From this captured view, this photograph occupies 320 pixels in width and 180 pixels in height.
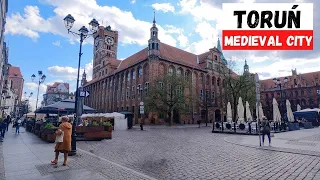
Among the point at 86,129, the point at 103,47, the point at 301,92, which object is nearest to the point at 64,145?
the point at 86,129

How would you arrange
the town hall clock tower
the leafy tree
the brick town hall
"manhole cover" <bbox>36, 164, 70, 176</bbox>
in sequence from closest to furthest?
"manhole cover" <bbox>36, 164, 70, 176</bbox>
the leafy tree
the brick town hall
the town hall clock tower

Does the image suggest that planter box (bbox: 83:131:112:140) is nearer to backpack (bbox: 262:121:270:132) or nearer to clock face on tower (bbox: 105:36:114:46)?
backpack (bbox: 262:121:270:132)

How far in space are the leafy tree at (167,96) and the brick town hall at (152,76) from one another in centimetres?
345

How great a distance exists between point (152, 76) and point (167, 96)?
237 inches

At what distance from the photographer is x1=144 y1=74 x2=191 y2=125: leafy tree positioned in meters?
36.4

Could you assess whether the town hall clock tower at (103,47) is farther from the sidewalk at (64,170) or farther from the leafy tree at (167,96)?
the sidewalk at (64,170)

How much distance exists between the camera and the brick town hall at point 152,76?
1690 inches

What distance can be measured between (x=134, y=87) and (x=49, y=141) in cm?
3292

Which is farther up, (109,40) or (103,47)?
(109,40)

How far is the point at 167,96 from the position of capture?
3788 cm

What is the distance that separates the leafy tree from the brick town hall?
3.45 metres

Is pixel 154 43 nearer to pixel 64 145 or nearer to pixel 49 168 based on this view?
pixel 64 145

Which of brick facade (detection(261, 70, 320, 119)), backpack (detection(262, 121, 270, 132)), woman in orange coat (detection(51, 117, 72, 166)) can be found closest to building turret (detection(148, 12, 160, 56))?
backpack (detection(262, 121, 270, 132))

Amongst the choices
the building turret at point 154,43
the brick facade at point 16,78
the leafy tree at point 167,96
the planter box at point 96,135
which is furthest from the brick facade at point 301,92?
the brick facade at point 16,78
